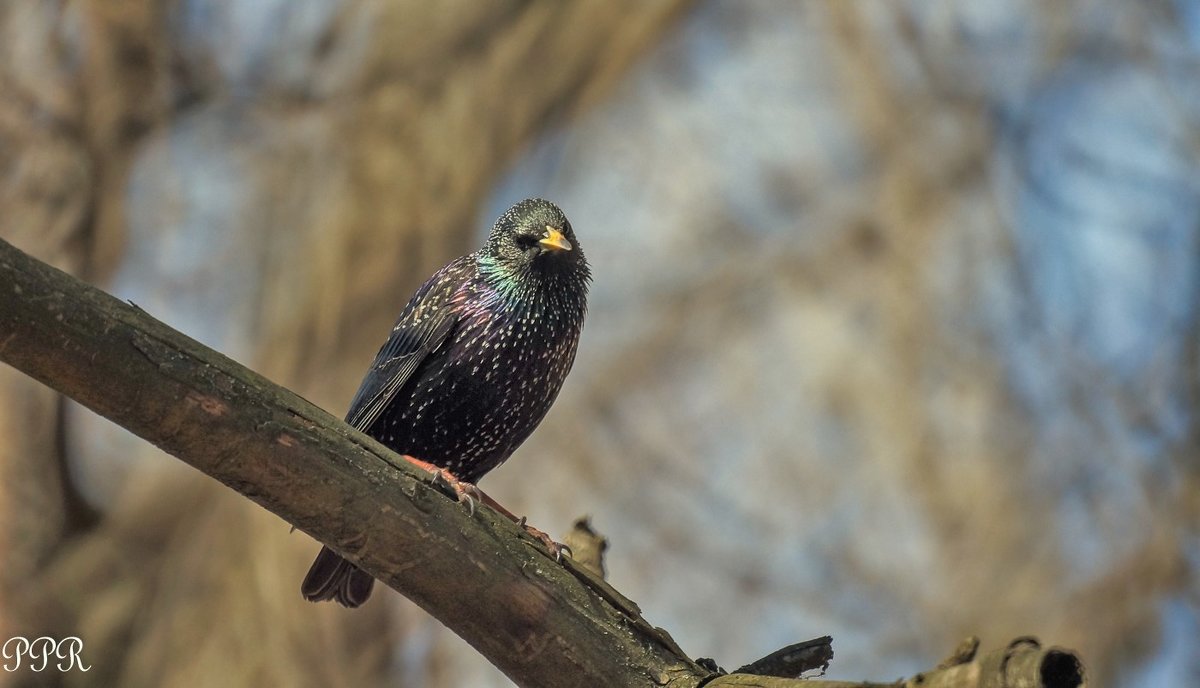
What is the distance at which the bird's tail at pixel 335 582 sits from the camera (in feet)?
15.8

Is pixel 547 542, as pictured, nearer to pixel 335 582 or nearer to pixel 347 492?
pixel 347 492

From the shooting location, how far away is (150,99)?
8.67m

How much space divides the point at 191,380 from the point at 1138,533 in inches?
246

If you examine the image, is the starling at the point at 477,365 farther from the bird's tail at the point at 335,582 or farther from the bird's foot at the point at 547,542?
the bird's foot at the point at 547,542

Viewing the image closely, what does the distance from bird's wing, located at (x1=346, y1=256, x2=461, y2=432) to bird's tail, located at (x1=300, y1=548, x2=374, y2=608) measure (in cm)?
47

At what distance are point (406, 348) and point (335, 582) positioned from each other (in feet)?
2.72

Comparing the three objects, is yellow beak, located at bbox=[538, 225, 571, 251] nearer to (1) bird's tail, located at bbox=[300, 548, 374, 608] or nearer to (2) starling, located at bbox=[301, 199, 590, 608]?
(2) starling, located at bbox=[301, 199, 590, 608]

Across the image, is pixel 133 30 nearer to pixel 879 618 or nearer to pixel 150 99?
pixel 150 99

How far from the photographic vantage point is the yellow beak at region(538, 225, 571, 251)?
510cm

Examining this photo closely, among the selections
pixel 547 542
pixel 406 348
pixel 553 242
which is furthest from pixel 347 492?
pixel 553 242

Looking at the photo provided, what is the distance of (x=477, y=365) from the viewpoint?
16.2 ft

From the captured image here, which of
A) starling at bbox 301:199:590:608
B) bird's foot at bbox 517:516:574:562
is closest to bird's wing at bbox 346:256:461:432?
starling at bbox 301:199:590:608

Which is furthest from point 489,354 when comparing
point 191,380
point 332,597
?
point 191,380

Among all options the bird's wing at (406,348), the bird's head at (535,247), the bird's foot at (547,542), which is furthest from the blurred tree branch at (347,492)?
the bird's head at (535,247)
